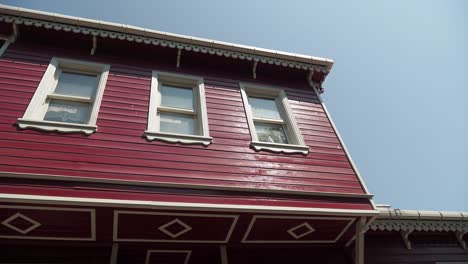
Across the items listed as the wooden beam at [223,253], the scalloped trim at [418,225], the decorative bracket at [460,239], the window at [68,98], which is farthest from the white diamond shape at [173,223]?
the decorative bracket at [460,239]

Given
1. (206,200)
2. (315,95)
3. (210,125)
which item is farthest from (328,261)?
(315,95)

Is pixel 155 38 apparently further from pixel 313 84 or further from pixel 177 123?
pixel 313 84

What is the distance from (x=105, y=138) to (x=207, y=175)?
168 centimetres

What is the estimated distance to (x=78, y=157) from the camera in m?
4.31

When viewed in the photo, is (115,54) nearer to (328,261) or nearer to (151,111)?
(151,111)

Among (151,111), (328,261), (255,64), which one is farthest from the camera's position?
(255,64)

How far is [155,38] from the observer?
6.71 m

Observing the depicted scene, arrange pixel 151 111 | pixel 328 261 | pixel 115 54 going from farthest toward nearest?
pixel 115 54 → pixel 151 111 → pixel 328 261

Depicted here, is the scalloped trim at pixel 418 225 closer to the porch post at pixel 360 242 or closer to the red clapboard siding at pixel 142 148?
the porch post at pixel 360 242

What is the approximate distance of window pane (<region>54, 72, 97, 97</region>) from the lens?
222 inches

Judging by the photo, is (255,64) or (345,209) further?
(255,64)

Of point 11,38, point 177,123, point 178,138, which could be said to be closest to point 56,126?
point 178,138

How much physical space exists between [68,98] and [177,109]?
6.21ft

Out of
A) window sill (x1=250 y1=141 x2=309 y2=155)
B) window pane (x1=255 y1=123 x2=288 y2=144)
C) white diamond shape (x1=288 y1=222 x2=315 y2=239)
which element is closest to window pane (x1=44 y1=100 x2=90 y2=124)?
window sill (x1=250 y1=141 x2=309 y2=155)
